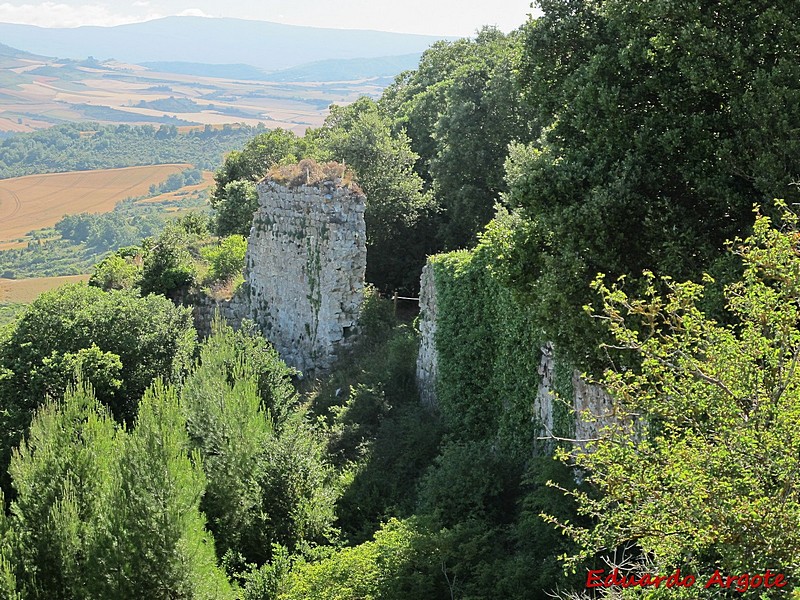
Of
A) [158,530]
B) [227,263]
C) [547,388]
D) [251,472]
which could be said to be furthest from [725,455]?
[227,263]

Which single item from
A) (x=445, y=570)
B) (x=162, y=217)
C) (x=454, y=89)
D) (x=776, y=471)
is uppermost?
(x=454, y=89)

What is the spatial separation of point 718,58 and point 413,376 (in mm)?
8339

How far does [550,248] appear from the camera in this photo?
10.6 metres

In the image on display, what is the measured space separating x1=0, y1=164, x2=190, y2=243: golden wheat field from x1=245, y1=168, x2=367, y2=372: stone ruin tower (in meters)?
60.2

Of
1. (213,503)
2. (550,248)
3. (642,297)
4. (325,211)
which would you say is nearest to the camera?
(642,297)

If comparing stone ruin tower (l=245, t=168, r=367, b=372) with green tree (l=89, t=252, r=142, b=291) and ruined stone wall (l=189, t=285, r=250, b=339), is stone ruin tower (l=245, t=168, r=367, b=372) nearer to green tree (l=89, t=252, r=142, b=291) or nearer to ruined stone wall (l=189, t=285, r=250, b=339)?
ruined stone wall (l=189, t=285, r=250, b=339)

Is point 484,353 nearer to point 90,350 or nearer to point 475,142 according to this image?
point 90,350

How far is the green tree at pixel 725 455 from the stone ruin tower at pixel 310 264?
1089 centimetres

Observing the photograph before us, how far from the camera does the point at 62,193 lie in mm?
80812

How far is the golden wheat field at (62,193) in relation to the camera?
246ft

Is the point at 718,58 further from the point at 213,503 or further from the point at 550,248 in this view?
the point at 213,503

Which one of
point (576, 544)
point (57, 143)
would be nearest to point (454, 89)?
point (576, 544)

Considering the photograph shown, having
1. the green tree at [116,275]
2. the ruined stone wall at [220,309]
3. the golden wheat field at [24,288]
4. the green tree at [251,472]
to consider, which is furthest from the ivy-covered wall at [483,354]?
the golden wheat field at [24,288]

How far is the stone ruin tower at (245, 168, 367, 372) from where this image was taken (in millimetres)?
17244
